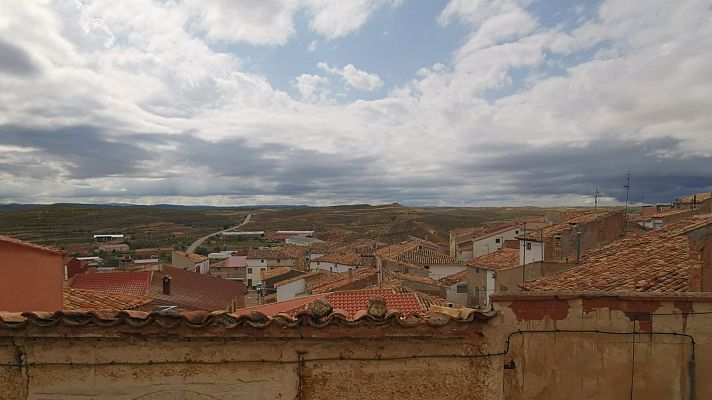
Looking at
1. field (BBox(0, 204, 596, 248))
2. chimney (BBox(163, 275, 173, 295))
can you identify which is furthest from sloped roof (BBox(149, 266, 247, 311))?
field (BBox(0, 204, 596, 248))

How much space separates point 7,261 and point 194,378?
5.09 m

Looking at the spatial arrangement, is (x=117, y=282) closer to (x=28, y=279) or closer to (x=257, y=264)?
(x=28, y=279)

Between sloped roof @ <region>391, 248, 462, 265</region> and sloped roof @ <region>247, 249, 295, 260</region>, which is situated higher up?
sloped roof @ <region>391, 248, 462, 265</region>

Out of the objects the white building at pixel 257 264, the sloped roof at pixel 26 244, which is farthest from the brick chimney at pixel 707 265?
the white building at pixel 257 264

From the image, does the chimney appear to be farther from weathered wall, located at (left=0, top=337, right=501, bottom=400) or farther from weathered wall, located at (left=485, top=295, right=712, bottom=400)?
weathered wall, located at (left=485, top=295, right=712, bottom=400)

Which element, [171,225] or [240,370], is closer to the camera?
[240,370]

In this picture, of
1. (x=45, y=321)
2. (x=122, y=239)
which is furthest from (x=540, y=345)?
(x=122, y=239)

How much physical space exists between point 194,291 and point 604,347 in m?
30.3

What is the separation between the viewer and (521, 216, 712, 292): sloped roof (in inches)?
334

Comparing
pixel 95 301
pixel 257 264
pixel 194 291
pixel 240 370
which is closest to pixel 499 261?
pixel 194 291

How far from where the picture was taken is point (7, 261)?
7.45 metres

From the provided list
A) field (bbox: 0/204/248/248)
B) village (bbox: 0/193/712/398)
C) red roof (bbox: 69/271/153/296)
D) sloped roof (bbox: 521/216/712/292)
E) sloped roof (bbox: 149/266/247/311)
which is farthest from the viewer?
field (bbox: 0/204/248/248)

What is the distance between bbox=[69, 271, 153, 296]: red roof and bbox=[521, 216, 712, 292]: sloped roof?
23887 mm

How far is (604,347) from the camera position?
4.98 meters
